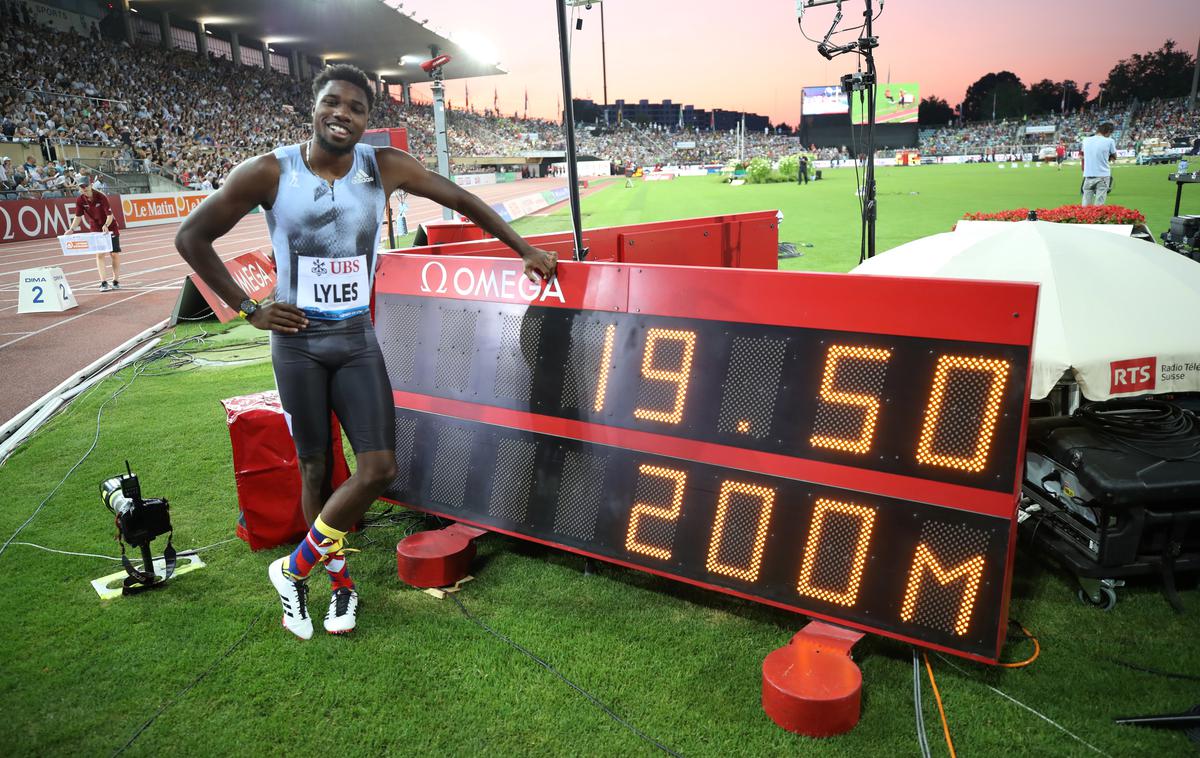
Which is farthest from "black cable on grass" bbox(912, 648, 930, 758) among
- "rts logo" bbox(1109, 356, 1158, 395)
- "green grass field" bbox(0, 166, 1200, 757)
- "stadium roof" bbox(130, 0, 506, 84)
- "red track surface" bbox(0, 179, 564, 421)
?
"stadium roof" bbox(130, 0, 506, 84)

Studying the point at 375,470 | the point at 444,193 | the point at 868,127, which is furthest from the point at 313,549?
the point at 868,127

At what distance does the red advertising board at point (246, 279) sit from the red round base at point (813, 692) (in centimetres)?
1111

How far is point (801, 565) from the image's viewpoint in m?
3.33

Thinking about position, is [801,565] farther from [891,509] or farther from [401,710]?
[401,710]

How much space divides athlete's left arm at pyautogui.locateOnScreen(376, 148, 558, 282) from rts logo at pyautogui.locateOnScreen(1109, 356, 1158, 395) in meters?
3.21

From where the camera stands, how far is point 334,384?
3.62 metres

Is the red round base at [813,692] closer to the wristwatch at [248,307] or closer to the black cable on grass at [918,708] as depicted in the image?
the black cable on grass at [918,708]

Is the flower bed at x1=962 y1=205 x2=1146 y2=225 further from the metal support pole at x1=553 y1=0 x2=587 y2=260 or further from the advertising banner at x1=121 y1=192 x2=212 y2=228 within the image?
the advertising banner at x1=121 y1=192 x2=212 y2=228

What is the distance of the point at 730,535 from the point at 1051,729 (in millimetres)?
1444

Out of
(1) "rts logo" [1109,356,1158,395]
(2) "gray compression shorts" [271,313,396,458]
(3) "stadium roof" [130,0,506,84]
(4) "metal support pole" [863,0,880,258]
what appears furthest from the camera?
(3) "stadium roof" [130,0,506,84]

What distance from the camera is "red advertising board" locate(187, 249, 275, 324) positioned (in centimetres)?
1200

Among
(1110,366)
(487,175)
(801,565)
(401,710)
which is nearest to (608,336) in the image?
(801,565)

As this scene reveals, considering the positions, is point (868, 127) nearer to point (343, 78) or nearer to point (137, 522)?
point (343, 78)

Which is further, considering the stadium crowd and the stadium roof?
the stadium roof
